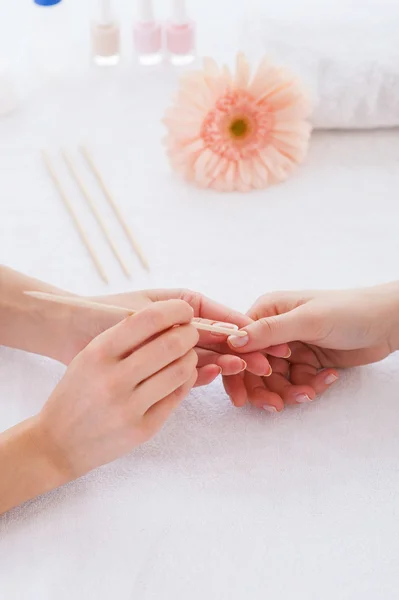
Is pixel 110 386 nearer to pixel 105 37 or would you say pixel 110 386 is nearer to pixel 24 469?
pixel 24 469

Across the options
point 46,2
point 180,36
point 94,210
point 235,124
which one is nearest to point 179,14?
point 180,36

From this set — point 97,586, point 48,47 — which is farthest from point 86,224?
point 97,586

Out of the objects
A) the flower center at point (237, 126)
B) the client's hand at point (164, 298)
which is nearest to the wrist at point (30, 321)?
the client's hand at point (164, 298)

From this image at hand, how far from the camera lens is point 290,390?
2.85 ft

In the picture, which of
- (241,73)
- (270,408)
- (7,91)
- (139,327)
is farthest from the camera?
(7,91)

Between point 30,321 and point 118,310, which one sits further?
point 30,321

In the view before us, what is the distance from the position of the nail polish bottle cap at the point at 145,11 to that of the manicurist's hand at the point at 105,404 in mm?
740

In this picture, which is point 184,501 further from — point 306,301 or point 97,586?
point 306,301

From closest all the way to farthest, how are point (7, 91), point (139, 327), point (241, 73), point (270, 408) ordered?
point (139, 327)
point (270, 408)
point (241, 73)
point (7, 91)

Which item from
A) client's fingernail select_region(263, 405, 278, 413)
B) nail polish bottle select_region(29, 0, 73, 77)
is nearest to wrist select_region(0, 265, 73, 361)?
client's fingernail select_region(263, 405, 278, 413)

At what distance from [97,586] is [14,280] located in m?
0.37

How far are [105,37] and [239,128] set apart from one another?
36cm

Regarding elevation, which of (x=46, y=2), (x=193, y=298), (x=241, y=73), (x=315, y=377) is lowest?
(x=315, y=377)

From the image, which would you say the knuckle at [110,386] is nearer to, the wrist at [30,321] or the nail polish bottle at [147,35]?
the wrist at [30,321]
